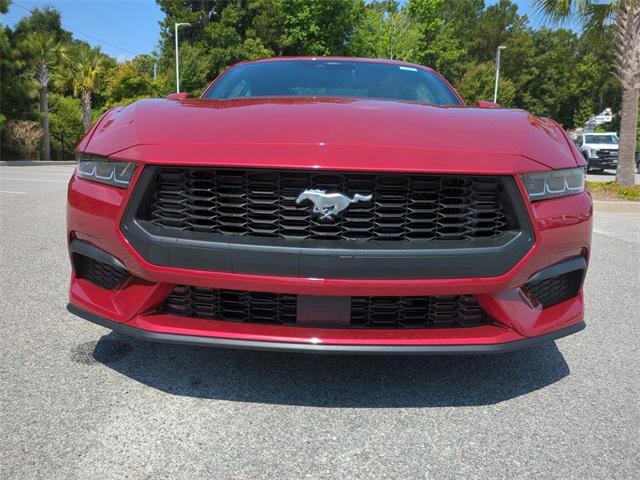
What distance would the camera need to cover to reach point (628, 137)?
11453 mm

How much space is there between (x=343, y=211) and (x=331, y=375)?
84 centimetres

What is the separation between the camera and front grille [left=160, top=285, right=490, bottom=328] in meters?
1.95

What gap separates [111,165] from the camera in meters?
2.03

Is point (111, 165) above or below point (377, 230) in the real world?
above

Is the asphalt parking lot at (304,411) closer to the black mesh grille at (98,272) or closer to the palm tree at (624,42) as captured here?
the black mesh grille at (98,272)

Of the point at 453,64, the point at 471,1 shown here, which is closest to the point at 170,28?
the point at 453,64

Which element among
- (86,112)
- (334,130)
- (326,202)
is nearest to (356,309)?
(326,202)

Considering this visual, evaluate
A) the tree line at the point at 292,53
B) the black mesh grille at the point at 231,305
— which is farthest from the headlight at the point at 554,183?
the tree line at the point at 292,53

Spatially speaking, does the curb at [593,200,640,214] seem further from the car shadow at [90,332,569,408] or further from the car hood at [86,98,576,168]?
the car hood at [86,98,576,168]

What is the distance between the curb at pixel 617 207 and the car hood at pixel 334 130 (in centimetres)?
805

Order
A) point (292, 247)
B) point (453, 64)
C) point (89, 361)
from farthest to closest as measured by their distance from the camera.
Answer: point (453, 64), point (89, 361), point (292, 247)

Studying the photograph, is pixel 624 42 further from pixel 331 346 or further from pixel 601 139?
pixel 601 139

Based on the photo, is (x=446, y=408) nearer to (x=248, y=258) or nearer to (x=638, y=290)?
(x=248, y=258)

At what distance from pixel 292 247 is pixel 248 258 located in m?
0.16
